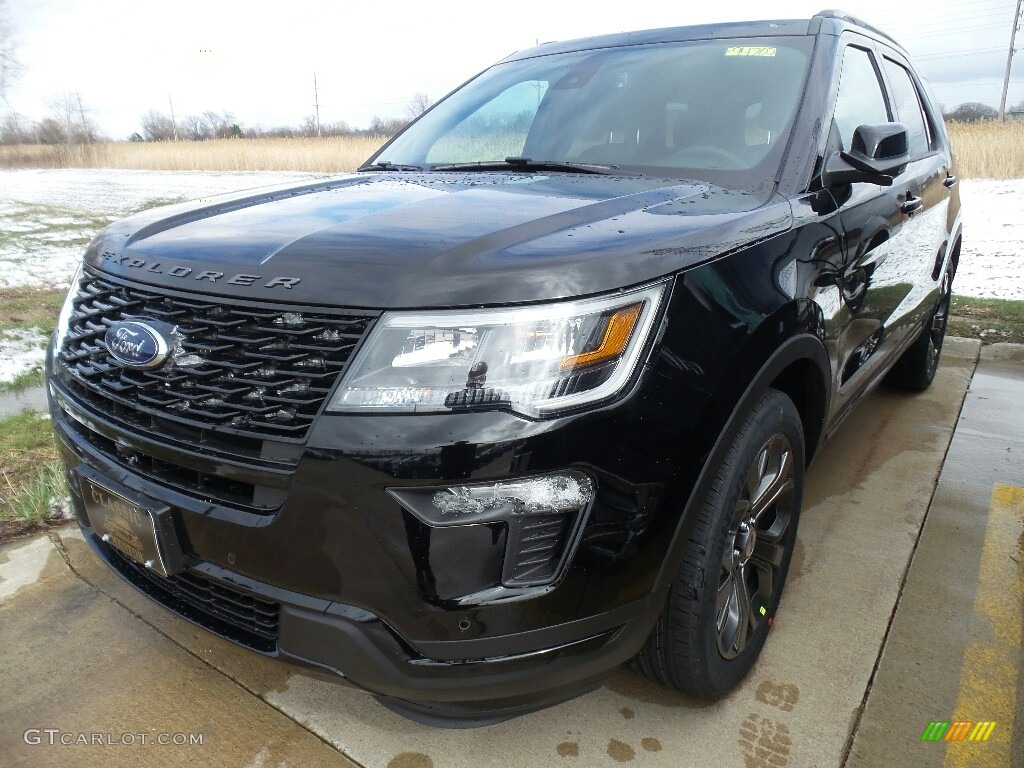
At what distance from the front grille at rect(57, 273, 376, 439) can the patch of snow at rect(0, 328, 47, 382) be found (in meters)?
3.52

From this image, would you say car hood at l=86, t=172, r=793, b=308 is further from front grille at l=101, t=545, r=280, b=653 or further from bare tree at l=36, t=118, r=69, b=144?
bare tree at l=36, t=118, r=69, b=144

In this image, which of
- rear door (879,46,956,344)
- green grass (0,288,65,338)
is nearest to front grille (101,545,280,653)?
rear door (879,46,956,344)

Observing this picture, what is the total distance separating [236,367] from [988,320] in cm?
608

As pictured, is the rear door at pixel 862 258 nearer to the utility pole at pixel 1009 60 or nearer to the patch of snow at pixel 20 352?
the patch of snow at pixel 20 352

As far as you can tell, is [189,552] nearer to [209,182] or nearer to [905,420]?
[905,420]

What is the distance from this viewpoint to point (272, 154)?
2459 centimetres

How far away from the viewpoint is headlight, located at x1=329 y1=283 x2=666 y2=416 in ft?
4.51

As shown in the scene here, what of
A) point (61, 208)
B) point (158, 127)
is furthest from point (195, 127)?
point (61, 208)

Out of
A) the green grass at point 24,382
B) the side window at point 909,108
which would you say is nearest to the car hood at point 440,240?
the side window at point 909,108

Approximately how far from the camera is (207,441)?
1.51 m

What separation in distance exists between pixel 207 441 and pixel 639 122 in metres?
1.79

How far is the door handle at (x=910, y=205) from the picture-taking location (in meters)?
2.92

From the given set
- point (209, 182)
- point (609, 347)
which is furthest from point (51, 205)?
point (609, 347)

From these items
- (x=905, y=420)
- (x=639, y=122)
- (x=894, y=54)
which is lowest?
(x=905, y=420)
